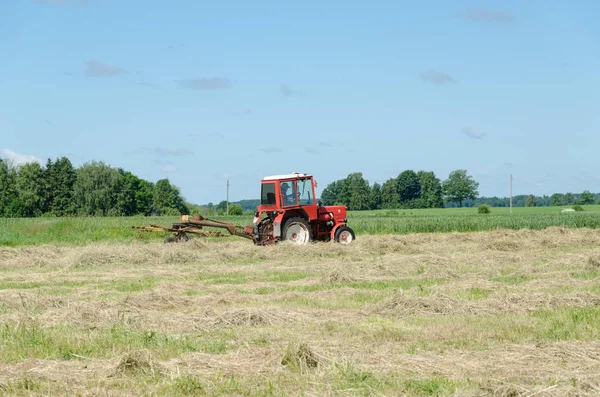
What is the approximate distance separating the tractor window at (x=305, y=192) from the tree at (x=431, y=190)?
9702 centimetres

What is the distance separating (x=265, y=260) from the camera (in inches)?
794

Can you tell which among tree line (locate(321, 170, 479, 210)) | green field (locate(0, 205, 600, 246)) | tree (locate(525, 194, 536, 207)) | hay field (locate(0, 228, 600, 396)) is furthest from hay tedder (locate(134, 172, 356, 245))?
tree (locate(525, 194, 536, 207))

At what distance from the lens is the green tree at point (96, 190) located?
82.8 metres

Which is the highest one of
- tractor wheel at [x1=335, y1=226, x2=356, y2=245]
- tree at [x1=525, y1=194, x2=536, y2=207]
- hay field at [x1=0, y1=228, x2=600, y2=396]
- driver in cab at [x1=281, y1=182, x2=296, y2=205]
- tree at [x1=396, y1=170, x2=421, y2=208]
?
tree at [x1=396, y1=170, x2=421, y2=208]

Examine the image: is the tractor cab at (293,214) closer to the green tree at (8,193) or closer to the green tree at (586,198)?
the green tree at (8,193)

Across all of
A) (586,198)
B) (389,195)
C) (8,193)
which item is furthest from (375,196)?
(8,193)

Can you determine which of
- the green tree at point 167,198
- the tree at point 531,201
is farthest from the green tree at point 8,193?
the tree at point 531,201

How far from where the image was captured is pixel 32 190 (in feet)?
270

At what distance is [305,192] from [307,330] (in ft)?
45.8

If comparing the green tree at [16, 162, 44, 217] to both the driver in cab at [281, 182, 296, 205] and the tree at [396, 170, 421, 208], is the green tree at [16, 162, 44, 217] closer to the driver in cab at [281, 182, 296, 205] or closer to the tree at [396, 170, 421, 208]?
the tree at [396, 170, 421, 208]

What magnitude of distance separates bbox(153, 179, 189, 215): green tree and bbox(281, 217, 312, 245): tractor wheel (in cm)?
7820

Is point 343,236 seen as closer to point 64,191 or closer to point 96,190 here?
point 96,190

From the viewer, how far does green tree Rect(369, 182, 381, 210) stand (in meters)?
115

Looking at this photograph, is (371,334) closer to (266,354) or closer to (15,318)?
(266,354)
